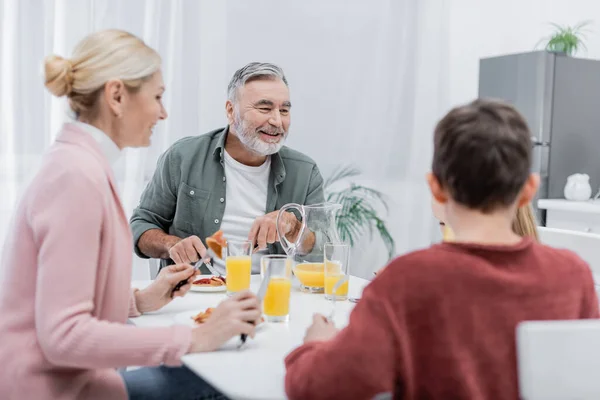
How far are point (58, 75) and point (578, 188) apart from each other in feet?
11.4

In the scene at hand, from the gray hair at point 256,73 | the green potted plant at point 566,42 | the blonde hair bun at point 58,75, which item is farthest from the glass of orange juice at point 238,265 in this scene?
the green potted plant at point 566,42

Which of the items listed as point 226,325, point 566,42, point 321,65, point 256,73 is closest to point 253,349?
point 226,325

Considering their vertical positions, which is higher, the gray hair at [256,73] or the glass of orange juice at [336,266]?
the gray hair at [256,73]

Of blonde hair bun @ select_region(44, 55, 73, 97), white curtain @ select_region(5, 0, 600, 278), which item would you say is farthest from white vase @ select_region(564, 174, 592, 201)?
blonde hair bun @ select_region(44, 55, 73, 97)

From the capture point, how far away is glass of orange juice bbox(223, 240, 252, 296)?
1.93 meters

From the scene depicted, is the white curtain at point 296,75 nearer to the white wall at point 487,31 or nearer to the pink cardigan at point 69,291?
the white wall at point 487,31

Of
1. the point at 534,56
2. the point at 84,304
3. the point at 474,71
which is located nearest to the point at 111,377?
the point at 84,304

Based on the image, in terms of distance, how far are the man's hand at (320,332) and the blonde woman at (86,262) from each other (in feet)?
0.47

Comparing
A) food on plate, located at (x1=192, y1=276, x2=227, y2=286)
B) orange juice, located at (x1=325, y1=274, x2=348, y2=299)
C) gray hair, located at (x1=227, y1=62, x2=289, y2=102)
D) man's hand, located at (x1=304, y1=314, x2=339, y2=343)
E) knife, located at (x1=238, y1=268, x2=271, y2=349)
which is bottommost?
food on plate, located at (x1=192, y1=276, x2=227, y2=286)

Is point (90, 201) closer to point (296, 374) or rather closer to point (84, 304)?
point (84, 304)

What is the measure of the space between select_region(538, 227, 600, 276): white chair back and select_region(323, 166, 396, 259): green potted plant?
2.34 meters

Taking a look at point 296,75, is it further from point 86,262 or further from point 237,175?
point 86,262

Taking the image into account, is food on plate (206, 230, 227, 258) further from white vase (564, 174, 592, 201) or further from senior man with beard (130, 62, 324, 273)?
white vase (564, 174, 592, 201)

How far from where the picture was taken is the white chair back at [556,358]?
1.02m
